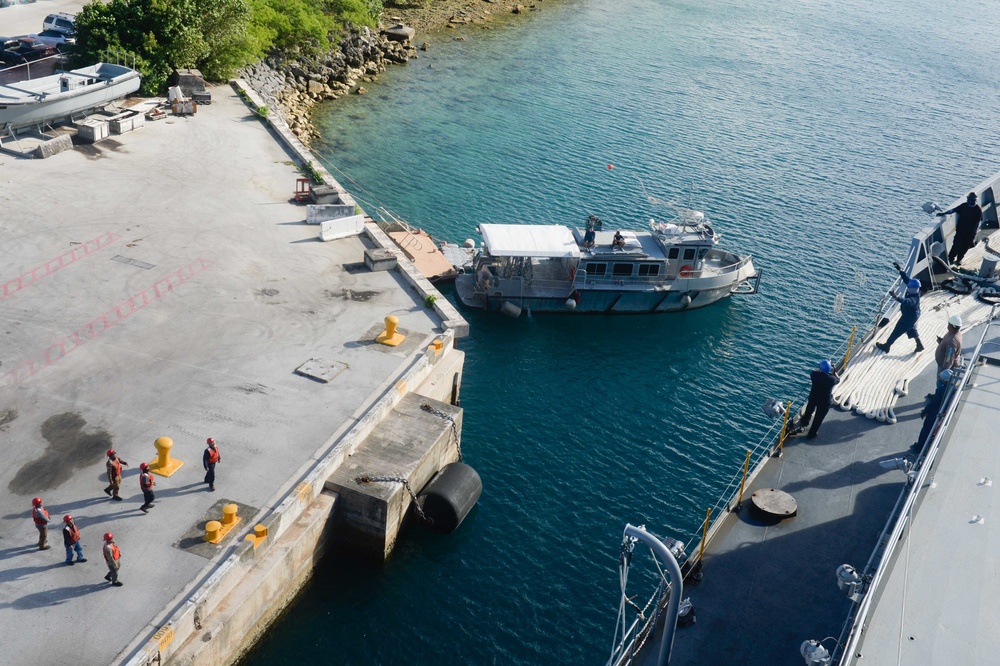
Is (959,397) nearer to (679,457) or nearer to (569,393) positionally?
(679,457)

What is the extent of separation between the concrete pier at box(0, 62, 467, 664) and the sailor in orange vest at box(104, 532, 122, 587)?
0.26 metres

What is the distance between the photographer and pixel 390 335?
113ft

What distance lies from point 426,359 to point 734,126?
55.1m

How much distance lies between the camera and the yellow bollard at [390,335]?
34156 millimetres

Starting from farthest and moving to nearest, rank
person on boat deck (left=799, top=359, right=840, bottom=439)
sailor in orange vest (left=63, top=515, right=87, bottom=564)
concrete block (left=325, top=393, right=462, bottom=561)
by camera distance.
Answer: concrete block (left=325, top=393, right=462, bottom=561) < person on boat deck (left=799, top=359, right=840, bottom=439) < sailor in orange vest (left=63, top=515, right=87, bottom=564)

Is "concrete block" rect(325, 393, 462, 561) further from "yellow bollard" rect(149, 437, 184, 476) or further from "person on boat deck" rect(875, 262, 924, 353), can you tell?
"person on boat deck" rect(875, 262, 924, 353)

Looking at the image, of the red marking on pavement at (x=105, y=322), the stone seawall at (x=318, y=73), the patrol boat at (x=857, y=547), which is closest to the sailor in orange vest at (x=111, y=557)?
the red marking on pavement at (x=105, y=322)

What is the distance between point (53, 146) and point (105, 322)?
1774 centimetres

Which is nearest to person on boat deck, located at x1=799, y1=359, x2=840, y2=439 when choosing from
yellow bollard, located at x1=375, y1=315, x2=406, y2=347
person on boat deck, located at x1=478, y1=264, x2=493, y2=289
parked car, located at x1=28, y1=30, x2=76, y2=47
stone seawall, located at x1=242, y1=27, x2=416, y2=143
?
yellow bollard, located at x1=375, y1=315, x2=406, y2=347

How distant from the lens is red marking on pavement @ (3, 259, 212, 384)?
3094 centimetres

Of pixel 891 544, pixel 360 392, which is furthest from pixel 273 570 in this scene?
pixel 891 544

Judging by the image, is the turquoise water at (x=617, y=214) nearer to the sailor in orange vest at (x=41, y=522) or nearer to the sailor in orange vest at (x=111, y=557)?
the sailor in orange vest at (x=111, y=557)

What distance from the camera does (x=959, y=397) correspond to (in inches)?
1037

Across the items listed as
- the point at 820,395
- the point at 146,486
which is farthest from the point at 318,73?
the point at 820,395
